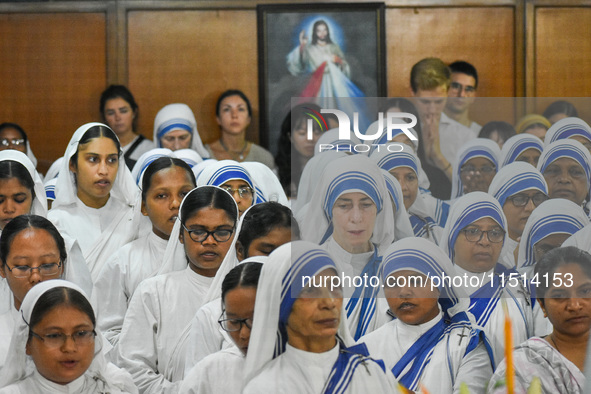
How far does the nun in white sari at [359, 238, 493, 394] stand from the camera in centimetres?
291

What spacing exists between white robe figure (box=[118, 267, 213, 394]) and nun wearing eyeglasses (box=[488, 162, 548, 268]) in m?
1.26

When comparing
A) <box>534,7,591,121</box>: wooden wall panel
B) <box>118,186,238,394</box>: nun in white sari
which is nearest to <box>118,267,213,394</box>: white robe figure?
<box>118,186,238,394</box>: nun in white sari

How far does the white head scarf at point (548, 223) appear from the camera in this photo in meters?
2.77

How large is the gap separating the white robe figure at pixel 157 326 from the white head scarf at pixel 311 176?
38.4 inches

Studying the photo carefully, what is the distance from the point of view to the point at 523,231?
2951 millimetres

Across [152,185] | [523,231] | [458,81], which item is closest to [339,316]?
[523,231]

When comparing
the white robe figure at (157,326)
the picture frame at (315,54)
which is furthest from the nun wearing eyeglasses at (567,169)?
the picture frame at (315,54)

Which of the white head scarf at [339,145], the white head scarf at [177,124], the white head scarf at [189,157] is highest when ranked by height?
the white head scarf at [177,124]

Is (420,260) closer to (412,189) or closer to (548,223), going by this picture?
(412,189)

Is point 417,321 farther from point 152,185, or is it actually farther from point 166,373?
point 152,185

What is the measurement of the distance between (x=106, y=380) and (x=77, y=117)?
5067 millimetres

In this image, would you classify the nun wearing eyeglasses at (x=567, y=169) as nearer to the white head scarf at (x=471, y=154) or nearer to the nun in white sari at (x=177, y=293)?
the white head scarf at (x=471, y=154)

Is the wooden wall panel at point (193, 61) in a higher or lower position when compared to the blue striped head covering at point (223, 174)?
higher

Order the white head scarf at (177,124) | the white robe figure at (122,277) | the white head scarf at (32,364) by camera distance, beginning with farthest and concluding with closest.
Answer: the white head scarf at (177,124) < the white robe figure at (122,277) < the white head scarf at (32,364)
